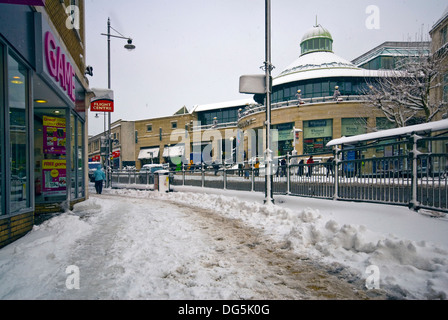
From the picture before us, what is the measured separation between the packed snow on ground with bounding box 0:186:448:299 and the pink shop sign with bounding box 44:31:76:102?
3597 mm

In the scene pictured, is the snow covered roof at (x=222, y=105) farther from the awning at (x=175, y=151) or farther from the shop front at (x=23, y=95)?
the shop front at (x=23, y=95)

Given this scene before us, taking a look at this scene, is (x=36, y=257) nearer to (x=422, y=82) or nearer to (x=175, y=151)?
(x=422, y=82)

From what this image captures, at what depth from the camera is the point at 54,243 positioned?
4848 mm

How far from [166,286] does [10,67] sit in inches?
193

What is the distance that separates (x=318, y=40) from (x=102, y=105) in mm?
37277

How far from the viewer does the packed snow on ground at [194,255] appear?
3.05 metres

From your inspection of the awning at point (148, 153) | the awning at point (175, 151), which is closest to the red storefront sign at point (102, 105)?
the awning at point (175, 151)

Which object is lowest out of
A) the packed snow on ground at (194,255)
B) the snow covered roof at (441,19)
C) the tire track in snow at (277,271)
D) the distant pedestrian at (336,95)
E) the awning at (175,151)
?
the tire track in snow at (277,271)

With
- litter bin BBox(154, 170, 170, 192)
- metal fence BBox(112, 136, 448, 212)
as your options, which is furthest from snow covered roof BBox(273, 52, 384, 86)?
metal fence BBox(112, 136, 448, 212)

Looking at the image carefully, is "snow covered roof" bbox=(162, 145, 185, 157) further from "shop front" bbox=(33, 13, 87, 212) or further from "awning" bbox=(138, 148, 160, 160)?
"shop front" bbox=(33, 13, 87, 212)

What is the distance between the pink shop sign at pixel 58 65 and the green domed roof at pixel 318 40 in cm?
4147

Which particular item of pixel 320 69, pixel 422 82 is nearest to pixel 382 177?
pixel 422 82

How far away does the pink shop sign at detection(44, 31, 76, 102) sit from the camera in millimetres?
6305
